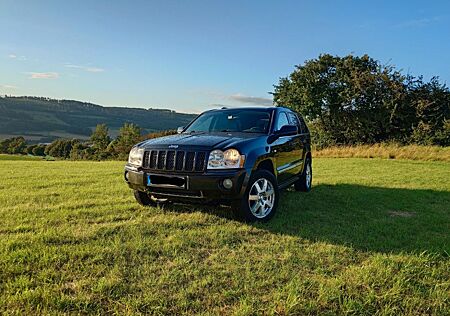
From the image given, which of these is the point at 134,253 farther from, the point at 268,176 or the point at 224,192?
the point at 268,176

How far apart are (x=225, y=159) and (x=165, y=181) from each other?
88cm

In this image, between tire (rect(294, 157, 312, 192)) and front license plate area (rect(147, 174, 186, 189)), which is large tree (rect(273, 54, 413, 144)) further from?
front license plate area (rect(147, 174, 186, 189))

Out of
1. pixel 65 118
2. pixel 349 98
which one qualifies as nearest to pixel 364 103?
pixel 349 98

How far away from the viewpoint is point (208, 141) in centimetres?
498

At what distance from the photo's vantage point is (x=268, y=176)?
5125 millimetres

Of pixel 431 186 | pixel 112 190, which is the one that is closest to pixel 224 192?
pixel 112 190

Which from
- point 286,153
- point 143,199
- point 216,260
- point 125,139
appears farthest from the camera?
point 125,139

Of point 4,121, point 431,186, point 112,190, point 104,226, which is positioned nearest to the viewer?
point 104,226

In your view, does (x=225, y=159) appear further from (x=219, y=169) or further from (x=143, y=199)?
(x=143, y=199)

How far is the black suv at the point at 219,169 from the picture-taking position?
4.62 meters

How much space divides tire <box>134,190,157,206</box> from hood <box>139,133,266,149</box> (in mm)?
864

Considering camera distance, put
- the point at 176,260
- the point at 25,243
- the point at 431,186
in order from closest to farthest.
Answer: the point at 176,260 → the point at 25,243 → the point at 431,186

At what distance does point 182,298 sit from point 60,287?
99 cm

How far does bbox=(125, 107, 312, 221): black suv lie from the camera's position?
462 cm
